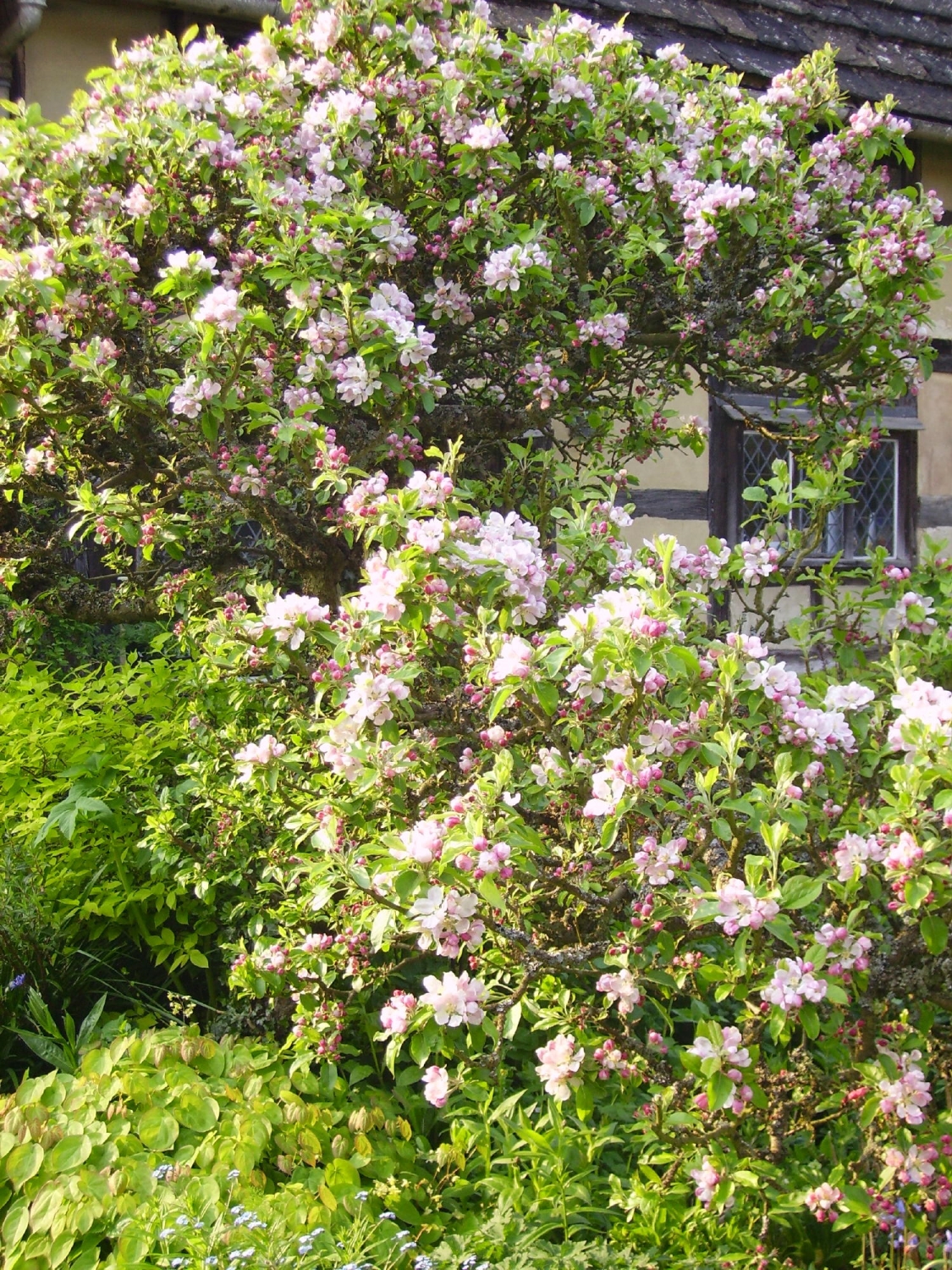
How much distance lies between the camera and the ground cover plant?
2.04m

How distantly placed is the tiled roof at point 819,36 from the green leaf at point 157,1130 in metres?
4.80

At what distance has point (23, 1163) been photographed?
7.13 ft

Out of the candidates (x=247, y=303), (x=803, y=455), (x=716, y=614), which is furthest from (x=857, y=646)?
(x=716, y=614)

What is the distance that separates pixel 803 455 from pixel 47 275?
221cm

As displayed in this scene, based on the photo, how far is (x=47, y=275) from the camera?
A: 302 cm

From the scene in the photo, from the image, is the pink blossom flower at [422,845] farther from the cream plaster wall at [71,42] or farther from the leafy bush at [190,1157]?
the cream plaster wall at [71,42]

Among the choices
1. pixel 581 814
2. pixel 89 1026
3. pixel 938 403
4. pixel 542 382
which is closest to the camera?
pixel 581 814

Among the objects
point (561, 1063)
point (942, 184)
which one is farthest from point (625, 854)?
point (942, 184)

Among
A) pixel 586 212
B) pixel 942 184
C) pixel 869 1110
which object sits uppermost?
pixel 942 184

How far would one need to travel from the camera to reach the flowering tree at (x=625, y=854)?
1.92 metres

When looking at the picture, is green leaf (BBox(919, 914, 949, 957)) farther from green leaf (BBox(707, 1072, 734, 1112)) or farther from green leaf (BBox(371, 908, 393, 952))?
green leaf (BBox(371, 908, 393, 952))

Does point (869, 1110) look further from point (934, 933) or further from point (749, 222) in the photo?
point (749, 222)

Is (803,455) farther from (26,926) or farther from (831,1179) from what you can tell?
(26,926)

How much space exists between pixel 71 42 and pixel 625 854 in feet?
14.7
